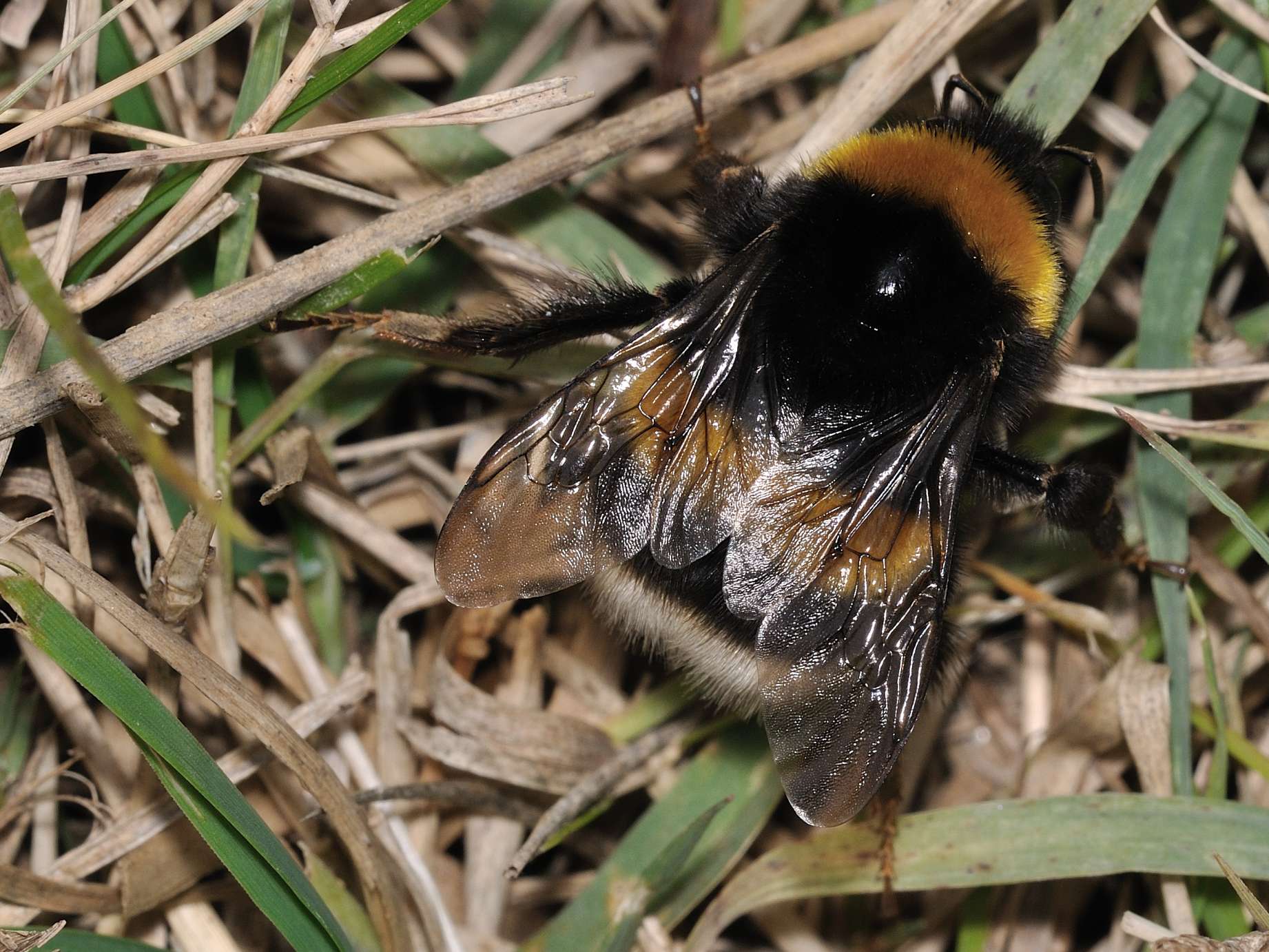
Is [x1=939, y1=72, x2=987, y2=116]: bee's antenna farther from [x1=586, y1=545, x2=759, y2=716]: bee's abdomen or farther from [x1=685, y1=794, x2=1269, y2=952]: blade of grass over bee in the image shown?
[x1=685, y1=794, x2=1269, y2=952]: blade of grass over bee

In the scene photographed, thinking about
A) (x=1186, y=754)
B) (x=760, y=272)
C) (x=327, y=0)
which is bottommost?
(x=1186, y=754)

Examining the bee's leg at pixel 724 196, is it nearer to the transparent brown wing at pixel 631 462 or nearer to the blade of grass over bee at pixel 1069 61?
the transparent brown wing at pixel 631 462

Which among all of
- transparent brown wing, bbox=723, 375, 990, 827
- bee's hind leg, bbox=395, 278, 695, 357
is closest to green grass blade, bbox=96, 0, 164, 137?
bee's hind leg, bbox=395, 278, 695, 357

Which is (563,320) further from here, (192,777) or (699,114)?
(192,777)

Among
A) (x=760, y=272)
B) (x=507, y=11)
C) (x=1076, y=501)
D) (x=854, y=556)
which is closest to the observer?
(x=854, y=556)

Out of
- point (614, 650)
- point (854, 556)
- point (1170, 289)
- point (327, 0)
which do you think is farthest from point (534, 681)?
point (1170, 289)

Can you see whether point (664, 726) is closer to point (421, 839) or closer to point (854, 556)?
point (421, 839)
